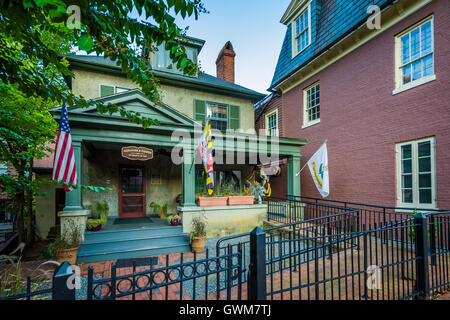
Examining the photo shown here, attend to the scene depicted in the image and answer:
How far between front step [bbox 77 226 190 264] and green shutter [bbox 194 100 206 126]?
5.44m

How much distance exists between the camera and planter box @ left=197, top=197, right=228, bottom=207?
325 inches

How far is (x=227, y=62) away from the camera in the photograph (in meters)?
14.2

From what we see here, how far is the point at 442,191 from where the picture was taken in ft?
20.5

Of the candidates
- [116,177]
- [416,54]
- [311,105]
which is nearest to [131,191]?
[116,177]

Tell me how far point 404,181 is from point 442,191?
1.06 meters

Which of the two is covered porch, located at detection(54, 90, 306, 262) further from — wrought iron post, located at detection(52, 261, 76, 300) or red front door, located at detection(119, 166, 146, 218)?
wrought iron post, located at detection(52, 261, 76, 300)

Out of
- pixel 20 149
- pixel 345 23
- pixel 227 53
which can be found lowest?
pixel 20 149

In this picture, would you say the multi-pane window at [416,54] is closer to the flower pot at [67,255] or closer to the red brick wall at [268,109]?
the red brick wall at [268,109]

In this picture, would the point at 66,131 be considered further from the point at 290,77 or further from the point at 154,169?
the point at 290,77

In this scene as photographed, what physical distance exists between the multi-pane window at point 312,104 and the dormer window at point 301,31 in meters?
2.04

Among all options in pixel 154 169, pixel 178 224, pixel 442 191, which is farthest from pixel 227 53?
pixel 442 191

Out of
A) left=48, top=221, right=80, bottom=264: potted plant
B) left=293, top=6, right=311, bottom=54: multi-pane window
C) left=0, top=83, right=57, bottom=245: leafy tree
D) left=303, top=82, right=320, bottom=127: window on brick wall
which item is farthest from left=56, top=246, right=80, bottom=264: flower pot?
left=293, top=6, right=311, bottom=54: multi-pane window

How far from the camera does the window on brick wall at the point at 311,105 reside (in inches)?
421

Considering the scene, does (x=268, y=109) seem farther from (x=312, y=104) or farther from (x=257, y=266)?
(x=257, y=266)
